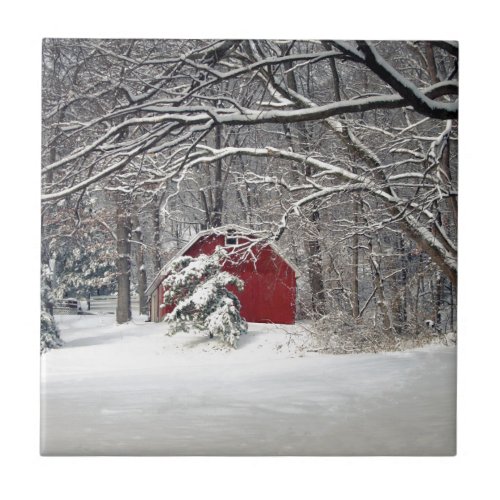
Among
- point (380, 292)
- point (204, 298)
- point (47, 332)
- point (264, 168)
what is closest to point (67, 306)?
point (47, 332)

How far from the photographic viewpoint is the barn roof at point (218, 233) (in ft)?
17.6

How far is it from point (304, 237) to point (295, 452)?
1.77 metres

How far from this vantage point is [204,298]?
5340 millimetres

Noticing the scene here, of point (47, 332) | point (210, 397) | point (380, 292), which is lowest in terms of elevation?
point (210, 397)

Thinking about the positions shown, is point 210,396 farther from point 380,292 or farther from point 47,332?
point 380,292

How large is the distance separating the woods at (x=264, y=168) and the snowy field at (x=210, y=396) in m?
0.32

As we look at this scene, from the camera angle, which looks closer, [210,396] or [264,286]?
[210,396]

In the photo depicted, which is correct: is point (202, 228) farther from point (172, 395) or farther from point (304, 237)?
point (172, 395)

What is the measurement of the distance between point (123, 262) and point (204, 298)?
0.74 meters

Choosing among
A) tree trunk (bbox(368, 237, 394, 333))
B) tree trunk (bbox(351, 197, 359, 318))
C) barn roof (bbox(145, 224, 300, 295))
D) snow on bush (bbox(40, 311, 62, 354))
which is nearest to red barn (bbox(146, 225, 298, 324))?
→ barn roof (bbox(145, 224, 300, 295))

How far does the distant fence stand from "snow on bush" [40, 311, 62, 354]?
9cm

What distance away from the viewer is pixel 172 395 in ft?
17.3

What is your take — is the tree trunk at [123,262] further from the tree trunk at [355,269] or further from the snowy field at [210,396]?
the tree trunk at [355,269]

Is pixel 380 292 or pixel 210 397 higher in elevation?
pixel 380 292
